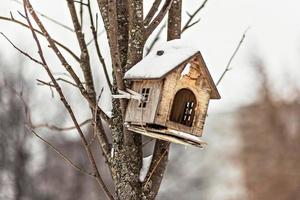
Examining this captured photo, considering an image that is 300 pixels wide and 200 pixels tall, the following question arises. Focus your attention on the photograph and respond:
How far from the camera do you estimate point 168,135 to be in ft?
3.46

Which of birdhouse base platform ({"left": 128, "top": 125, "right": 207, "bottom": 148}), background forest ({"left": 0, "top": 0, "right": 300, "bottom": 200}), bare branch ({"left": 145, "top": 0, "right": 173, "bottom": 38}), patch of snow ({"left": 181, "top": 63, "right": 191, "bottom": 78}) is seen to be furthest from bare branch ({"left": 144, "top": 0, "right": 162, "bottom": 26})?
background forest ({"left": 0, "top": 0, "right": 300, "bottom": 200})

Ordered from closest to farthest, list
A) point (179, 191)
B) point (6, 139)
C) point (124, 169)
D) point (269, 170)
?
point (124, 169) < point (6, 139) < point (269, 170) < point (179, 191)

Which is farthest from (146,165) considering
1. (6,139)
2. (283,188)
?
(283,188)

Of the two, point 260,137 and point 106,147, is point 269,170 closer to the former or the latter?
point 260,137

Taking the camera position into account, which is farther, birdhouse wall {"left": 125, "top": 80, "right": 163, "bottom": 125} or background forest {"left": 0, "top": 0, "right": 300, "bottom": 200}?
background forest {"left": 0, "top": 0, "right": 300, "bottom": 200}

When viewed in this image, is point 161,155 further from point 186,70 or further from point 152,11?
point 152,11

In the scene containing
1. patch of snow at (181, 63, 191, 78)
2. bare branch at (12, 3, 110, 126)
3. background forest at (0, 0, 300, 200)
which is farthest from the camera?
background forest at (0, 0, 300, 200)

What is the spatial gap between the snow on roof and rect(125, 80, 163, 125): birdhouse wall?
0.11ft

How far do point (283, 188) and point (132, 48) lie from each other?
7.05 meters

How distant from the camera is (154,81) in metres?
1.08

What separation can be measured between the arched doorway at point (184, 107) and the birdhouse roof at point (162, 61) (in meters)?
0.09

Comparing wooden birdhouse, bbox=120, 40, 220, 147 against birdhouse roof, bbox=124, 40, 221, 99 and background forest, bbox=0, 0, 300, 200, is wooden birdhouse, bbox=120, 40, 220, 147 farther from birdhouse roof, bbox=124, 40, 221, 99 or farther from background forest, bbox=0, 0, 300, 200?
background forest, bbox=0, 0, 300, 200

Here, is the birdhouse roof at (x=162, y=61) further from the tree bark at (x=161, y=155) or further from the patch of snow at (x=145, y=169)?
the patch of snow at (x=145, y=169)

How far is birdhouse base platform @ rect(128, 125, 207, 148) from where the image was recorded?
1.03 metres
